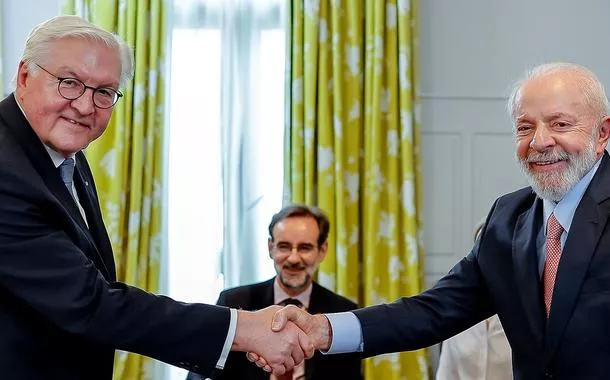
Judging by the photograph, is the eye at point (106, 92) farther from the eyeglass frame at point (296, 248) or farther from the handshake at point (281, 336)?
the eyeglass frame at point (296, 248)

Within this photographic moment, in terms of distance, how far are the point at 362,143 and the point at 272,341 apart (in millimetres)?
2199

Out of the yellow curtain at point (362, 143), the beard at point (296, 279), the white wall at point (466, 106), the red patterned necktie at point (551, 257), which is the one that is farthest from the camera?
the white wall at point (466, 106)

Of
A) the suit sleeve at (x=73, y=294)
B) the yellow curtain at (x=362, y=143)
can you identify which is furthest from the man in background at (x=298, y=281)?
the suit sleeve at (x=73, y=294)

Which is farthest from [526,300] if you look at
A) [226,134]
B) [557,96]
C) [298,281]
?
[226,134]

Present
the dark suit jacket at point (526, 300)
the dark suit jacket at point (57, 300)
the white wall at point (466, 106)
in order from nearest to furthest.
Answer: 1. the dark suit jacket at point (57, 300)
2. the dark suit jacket at point (526, 300)
3. the white wall at point (466, 106)

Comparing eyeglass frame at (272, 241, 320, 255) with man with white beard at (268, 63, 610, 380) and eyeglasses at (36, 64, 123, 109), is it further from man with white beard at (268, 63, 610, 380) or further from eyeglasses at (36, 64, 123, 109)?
eyeglasses at (36, 64, 123, 109)

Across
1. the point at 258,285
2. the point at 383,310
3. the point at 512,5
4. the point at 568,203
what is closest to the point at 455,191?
the point at 512,5

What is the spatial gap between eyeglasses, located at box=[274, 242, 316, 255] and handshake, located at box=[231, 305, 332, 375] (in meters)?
0.96

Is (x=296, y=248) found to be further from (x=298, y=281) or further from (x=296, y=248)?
(x=298, y=281)

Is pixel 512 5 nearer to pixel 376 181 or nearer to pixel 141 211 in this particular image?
pixel 376 181

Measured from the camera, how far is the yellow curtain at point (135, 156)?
14.1 feet

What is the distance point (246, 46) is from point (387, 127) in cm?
83

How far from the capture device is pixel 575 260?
2096 mm

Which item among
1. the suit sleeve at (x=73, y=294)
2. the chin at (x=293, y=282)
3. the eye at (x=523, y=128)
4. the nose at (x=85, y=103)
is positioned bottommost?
the chin at (x=293, y=282)
